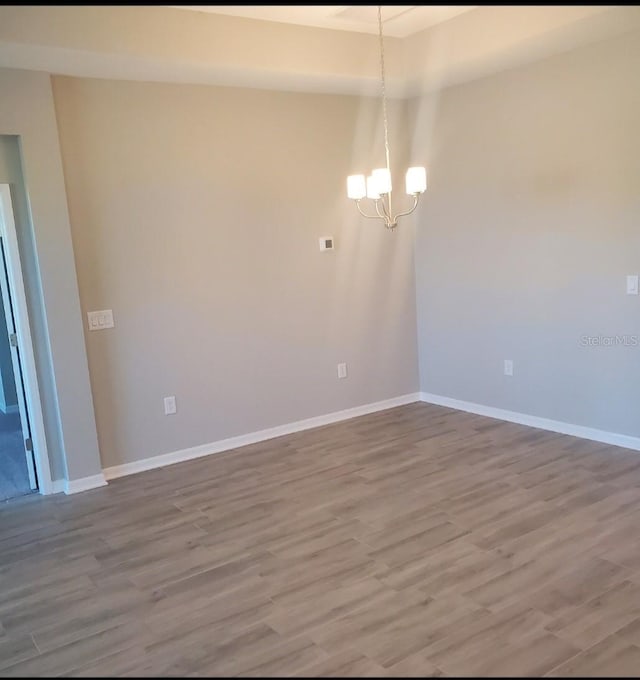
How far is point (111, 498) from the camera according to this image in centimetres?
399

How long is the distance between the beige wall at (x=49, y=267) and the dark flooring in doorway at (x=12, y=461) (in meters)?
0.37

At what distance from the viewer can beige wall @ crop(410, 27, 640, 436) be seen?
403 centimetres

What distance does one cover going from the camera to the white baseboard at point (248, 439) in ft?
14.4

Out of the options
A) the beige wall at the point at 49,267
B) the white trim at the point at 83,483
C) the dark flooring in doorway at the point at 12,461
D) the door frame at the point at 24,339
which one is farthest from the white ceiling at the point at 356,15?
the dark flooring in doorway at the point at 12,461

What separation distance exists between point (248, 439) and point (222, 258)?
1418mm

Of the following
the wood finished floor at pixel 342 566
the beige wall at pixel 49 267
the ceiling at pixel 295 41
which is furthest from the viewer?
the beige wall at pixel 49 267

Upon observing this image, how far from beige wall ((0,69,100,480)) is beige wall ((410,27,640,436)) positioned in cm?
297

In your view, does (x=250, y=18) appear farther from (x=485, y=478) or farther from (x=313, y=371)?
(x=485, y=478)

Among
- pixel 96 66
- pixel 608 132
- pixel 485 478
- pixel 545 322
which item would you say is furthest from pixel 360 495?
pixel 96 66

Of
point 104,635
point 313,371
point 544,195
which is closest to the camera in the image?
point 104,635

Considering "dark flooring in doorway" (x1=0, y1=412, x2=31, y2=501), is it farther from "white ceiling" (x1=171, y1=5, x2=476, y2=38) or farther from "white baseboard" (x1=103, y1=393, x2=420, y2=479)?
"white ceiling" (x1=171, y1=5, x2=476, y2=38)

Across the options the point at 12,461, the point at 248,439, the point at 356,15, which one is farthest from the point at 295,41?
the point at 12,461

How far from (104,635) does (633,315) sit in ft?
11.7

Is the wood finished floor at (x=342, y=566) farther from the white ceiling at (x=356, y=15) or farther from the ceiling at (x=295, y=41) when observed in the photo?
the white ceiling at (x=356, y=15)
